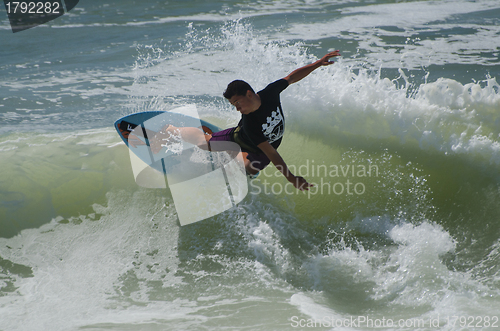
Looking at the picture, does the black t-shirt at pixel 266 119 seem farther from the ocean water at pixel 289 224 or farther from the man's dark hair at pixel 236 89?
the ocean water at pixel 289 224

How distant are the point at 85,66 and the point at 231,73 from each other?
11.7ft

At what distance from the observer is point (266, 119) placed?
124 inches

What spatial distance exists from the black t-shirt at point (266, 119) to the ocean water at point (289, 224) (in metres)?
1.09

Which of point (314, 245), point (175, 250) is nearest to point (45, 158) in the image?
point (175, 250)

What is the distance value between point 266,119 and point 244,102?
296 mm

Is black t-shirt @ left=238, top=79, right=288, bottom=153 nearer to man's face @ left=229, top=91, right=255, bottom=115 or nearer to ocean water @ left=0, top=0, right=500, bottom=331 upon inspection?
man's face @ left=229, top=91, right=255, bottom=115

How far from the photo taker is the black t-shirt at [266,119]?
308 centimetres

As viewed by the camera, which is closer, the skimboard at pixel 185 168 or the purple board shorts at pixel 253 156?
the purple board shorts at pixel 253 156

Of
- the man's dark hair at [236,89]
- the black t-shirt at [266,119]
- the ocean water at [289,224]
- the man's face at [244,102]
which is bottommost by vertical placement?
the ocean water at [289,224]

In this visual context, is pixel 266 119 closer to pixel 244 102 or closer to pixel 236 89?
pixel 244 102

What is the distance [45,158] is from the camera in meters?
4.68

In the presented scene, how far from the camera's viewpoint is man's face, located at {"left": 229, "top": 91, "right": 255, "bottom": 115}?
2908 millimetres

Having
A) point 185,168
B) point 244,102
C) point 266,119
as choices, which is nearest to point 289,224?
point 266,119

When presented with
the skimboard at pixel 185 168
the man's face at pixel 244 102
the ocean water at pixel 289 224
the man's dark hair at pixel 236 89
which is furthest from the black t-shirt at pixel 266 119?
the ocean water at pixel 289 224
